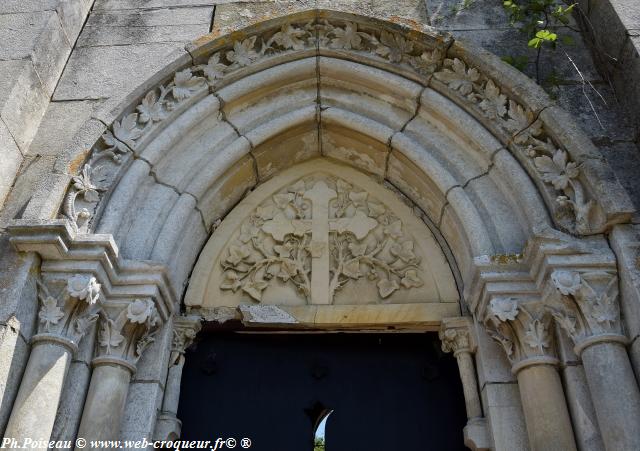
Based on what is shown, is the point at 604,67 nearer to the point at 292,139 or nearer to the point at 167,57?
the point at 292,139

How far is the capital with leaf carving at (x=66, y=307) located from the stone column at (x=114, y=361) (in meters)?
0.12

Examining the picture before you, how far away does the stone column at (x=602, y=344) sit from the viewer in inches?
105

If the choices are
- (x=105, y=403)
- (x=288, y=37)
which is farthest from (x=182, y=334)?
(x=288, y=37)

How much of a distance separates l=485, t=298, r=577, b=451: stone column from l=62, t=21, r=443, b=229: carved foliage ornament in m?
1.69

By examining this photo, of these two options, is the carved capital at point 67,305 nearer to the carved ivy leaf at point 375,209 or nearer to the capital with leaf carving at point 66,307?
the capital with leaf carving at point 66,307

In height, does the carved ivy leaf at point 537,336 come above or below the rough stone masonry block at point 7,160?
below

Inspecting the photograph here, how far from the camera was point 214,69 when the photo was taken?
13.4ft

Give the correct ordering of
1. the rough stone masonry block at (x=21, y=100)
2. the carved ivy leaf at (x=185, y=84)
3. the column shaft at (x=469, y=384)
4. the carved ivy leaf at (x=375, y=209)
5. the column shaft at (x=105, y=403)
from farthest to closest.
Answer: the carved ivy leaf at (x=375, y=209), the carved ivy leaf at (x=185, y=84), the rough stone masonry block at (x=21, y=100), the column shaft at (x=469, y=384), the column shaft at (x=105, y=403)

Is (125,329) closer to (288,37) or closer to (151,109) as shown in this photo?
(151,109)

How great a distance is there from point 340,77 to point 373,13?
1.96 ft

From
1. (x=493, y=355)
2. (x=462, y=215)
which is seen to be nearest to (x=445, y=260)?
(x=462, y=215)

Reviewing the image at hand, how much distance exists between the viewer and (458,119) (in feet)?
12.6

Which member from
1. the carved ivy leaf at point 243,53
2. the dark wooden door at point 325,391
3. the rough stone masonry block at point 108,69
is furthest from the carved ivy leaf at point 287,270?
the rough stone masonry block at point 108,69

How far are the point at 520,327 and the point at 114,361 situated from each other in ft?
6.74
